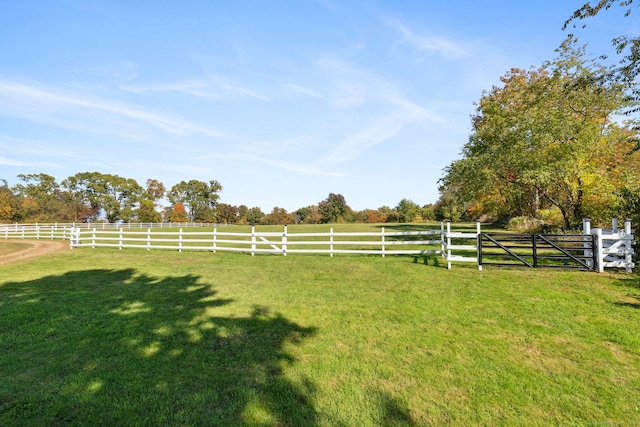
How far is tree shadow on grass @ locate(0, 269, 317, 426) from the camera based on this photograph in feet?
10.5

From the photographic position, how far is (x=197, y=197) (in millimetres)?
96375

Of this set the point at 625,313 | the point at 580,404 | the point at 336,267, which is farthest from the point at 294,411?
the point at 336,267

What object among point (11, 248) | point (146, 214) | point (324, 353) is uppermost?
point (146, 214)

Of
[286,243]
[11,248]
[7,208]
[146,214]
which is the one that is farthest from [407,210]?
[7,208]

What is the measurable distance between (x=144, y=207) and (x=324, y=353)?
286 ft

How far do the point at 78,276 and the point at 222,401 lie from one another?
10.00m

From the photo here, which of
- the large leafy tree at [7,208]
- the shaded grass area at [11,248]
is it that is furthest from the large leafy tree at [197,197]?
the shaded grass area at [11,248]

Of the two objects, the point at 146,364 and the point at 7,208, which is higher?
the point at 7,208

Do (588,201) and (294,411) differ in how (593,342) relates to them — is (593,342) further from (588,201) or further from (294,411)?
(588,201)

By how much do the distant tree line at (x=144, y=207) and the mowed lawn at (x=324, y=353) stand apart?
6459cm

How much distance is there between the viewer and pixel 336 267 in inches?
453

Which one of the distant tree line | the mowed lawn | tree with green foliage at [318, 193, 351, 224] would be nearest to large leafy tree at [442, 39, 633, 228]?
the mowed lawn

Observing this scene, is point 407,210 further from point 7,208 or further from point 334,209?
point 7,208

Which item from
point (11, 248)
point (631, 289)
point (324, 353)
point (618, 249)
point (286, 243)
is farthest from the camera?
point (11, 248)
